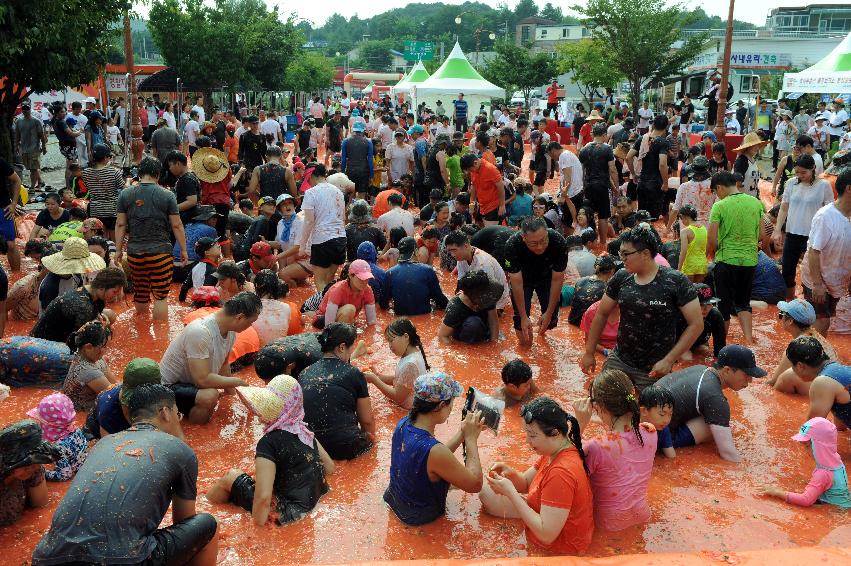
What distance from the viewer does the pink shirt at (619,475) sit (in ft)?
13.7

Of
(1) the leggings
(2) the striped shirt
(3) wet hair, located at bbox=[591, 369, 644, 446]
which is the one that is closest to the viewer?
(3) wet hair, located at bbox=[591, 369, 644, 446]

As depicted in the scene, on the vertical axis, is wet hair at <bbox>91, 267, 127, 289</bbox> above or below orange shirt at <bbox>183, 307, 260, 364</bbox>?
above

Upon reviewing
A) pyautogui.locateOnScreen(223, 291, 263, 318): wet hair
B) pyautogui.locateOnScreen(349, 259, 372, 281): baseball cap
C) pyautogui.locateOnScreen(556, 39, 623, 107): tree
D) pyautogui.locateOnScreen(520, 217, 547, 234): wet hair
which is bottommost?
pyautogui.locateOnScreen(349, 259, 372, 281): baseball cap

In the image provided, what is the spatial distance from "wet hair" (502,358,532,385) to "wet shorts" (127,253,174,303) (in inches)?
157

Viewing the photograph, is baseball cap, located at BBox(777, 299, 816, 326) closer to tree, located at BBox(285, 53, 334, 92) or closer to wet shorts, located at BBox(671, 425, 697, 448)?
wet shorts, located at BBox(671, 425, 697, 448)

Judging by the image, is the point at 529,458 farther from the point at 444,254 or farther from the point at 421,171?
the point at 421,171

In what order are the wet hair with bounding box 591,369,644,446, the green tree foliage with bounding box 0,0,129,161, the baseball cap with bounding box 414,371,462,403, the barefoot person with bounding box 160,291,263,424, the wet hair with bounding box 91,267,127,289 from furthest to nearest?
the green tree foliage with bounding box 0,0,129,161 → the wet hair with bounding box 91,267,127,289 → the barefoot person with bounding box 160,291,263,424 → the baseball cap with bounding box 414,371,462,403 → the wet hair with bounding box 591,369,644,446

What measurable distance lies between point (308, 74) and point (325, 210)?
48.1m

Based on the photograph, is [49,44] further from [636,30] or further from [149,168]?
[636,30]

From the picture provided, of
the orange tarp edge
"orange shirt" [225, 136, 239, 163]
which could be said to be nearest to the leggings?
the orange tarp edge

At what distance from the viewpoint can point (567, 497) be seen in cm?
391

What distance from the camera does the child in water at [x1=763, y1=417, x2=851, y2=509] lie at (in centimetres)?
→ 462

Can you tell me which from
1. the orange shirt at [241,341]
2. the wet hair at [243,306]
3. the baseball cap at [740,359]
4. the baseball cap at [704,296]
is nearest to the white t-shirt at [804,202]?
the baseball cap at [704,296]

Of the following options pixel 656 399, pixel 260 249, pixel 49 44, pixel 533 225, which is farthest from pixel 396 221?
pixel 49 44
